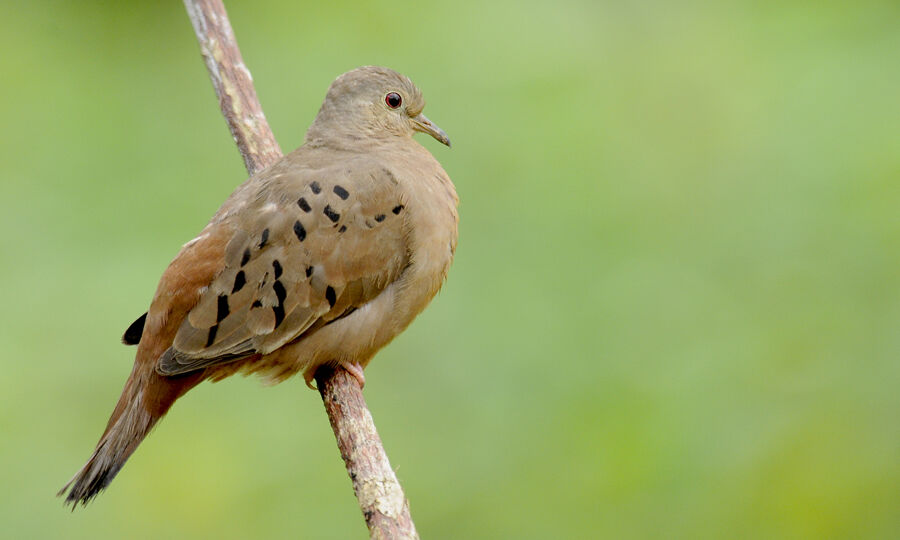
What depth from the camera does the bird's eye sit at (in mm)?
4758

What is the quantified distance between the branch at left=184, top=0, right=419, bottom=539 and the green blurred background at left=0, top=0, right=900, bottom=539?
1.63 metres

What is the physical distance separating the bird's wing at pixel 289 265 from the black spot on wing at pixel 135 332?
15.9 inches

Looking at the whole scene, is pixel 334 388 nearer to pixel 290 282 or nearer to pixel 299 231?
pixel 290 282

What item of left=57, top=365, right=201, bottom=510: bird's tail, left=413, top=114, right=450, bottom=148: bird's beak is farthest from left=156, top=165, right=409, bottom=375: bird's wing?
left=413, top=114, right=450, bottom=148: bird's beak

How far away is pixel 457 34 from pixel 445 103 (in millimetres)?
823

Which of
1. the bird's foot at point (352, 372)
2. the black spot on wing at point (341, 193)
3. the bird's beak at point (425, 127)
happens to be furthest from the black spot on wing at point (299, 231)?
the bird's beak at point (425, 127)

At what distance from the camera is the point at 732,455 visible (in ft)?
19.6

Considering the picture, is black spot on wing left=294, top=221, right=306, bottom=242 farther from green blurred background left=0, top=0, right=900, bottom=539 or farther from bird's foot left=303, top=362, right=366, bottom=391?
green blurred background left=0, top=0, right=900, bottom=539

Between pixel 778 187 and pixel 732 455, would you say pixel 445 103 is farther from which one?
pixel 732 455

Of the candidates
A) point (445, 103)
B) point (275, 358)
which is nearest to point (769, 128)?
point (445, 103)

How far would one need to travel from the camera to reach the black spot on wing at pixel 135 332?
4488mm

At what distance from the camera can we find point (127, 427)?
13.5ft

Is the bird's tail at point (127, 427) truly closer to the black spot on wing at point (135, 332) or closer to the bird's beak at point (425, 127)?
the black spot on wing at point (135, 332)

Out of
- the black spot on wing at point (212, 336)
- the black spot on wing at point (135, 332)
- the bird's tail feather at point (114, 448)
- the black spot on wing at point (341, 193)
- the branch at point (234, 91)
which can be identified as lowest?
the bird's tail feather at point (114, 448)
